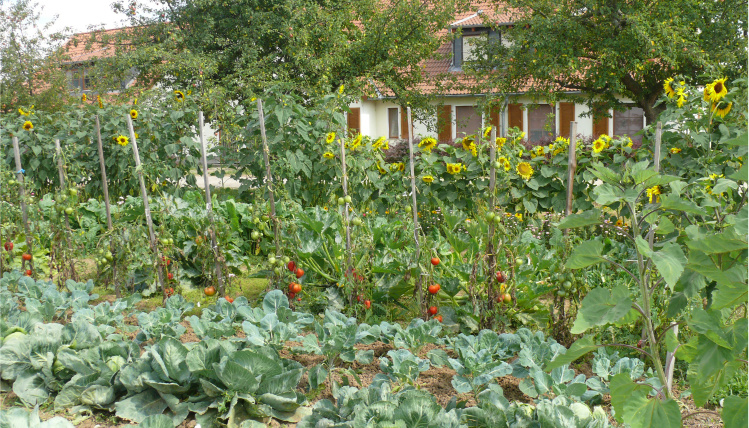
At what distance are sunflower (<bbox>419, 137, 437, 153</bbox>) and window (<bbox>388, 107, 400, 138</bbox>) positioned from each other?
17.0 m

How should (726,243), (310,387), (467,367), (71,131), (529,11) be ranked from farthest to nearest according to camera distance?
1. (529,11)
2. (71,131)
3. (310,387)
4. (467,367)
5. (726,243)

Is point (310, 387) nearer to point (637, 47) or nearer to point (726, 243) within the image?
point (726, 243)

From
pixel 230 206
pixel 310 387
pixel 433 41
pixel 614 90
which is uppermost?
pixel 433 41

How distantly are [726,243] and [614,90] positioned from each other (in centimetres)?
1154

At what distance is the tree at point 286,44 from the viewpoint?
12.5 meters

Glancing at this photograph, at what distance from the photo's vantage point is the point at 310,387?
2.92 meters

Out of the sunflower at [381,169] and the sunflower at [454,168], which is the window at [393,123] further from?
the sunflower at [454,168]

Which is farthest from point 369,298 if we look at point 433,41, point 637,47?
point 433,41

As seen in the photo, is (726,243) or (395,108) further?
(395,108)

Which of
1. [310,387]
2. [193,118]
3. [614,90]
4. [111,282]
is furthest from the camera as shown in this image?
[614,90]

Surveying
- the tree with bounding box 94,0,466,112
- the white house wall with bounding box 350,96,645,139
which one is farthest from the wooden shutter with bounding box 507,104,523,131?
the tree with bounding box 94,0,466,112

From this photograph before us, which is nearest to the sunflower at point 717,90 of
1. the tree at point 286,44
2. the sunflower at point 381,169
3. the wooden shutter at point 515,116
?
the sunflower at point 381,169

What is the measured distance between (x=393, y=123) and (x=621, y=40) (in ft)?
39.0

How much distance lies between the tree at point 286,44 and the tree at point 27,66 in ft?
14.8
